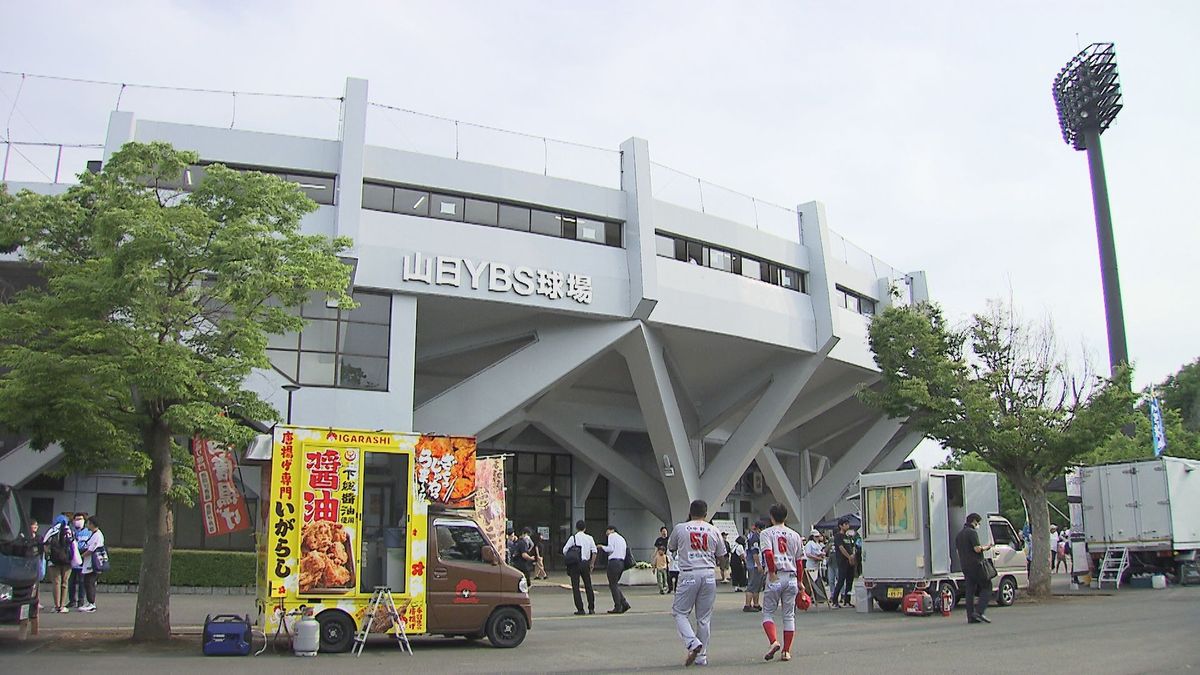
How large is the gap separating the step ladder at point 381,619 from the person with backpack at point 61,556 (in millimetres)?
6709

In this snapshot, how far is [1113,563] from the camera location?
2403 centimetres

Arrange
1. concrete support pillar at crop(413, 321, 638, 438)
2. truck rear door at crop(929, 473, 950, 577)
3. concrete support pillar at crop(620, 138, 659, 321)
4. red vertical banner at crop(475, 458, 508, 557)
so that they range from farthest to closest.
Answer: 1. concrete support pillar at crop(620, 138, 659, 321)
2. concrete support pillar at crop(413, 321, 638, 438)
3. red vertical banner at crop(475, 458, 508, 557)
4. truck rear door at crop(929, 473, 950, 577)

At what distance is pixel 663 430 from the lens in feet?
103

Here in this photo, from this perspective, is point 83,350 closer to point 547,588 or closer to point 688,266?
point 547,588

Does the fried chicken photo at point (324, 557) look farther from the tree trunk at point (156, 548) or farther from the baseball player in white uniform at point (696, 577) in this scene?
the baseball player in white uniform at point (696, 577)

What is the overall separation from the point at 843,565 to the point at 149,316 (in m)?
13.7

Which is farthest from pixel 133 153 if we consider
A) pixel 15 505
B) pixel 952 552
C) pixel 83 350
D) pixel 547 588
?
pixel 547 588

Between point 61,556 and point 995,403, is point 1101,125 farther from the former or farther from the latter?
point 61,556

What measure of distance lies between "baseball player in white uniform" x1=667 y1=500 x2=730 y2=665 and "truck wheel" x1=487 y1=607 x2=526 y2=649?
121 inches

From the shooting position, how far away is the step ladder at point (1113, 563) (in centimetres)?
2367

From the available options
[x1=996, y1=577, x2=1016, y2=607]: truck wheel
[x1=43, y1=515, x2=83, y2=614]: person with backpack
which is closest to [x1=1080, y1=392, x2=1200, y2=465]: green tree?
[x1=996, y1=577, x2=1016, y2=607]: truck wheel

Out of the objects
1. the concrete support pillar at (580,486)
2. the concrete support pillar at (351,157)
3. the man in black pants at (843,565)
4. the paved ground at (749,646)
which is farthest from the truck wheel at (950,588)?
the concrete support pillar at (580,486)

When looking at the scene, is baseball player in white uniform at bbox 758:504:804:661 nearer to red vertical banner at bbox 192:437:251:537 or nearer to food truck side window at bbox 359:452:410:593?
food truck side window at bbox 359:452:410:593

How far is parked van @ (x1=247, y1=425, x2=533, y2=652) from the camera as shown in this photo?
11.8 metres
